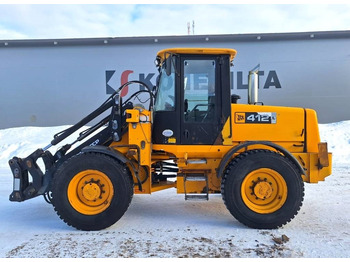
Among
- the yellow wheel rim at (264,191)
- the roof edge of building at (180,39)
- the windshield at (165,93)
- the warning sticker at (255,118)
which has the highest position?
the roof edge of building at (180,39)

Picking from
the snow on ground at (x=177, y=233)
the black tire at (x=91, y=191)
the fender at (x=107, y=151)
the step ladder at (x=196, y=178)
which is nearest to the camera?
the snow on ground at (x=177, y=233)

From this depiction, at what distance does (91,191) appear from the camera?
3906 mm

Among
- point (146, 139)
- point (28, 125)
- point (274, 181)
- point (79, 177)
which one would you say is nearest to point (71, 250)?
point (79, 177)

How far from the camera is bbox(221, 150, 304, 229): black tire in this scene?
12.7ft

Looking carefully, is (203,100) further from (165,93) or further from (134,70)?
(134,70)

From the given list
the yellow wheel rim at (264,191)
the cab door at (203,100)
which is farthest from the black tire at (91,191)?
the yellow wheel rim at (264,191)

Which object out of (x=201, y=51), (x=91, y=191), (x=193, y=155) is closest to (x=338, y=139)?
(x=193, y=155)

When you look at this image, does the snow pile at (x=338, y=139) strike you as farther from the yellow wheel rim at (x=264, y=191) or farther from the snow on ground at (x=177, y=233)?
the yellow wheel rim at (x=264, y=191)

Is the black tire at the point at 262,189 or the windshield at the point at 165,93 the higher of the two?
the windshield at the point at 165,93

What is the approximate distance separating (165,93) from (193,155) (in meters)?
0.96

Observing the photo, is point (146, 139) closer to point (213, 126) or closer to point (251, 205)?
point (213, 126)

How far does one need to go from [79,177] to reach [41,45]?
10.4m

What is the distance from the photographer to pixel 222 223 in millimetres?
4059

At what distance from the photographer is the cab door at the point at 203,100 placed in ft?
13.5
